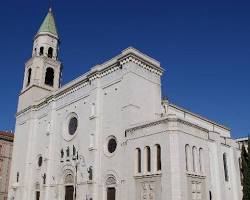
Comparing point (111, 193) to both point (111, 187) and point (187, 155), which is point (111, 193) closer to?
point (111, 187)

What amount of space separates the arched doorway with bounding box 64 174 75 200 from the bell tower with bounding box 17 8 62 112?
12.5 meters

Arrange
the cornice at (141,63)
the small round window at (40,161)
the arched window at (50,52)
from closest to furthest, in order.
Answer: the cornice at (141,63)
the small round window at (40,161)
the arched window at (50,52)

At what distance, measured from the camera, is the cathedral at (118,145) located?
2352 cm

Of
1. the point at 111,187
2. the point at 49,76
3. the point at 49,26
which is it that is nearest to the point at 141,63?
the point at 111,187

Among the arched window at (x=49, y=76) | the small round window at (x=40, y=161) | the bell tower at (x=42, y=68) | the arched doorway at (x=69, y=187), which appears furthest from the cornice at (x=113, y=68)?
the arched doorway at (x=69, y=187)

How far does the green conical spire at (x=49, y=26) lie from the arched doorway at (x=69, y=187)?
67.5ft

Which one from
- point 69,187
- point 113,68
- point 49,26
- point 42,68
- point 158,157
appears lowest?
point 69,187

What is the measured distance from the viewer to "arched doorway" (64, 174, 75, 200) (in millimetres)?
30358

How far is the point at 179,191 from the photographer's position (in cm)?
2189

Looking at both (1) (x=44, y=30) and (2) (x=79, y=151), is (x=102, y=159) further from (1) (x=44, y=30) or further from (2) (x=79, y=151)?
(1) (x=44, y=30)

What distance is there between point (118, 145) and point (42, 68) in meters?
19.3

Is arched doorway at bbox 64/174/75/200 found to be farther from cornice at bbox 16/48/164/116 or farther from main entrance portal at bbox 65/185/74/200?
cornice at bbox 16/48/164/116

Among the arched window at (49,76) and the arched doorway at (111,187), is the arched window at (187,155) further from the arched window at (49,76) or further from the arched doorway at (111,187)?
the arched window at (49,76)

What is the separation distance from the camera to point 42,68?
1620 inches
